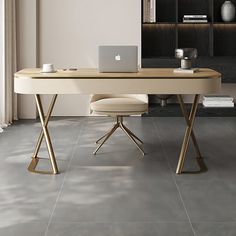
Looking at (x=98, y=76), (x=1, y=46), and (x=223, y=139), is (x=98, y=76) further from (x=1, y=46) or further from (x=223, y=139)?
(x=1, y=46)

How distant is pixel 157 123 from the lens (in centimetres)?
655

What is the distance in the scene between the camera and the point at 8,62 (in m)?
6.47

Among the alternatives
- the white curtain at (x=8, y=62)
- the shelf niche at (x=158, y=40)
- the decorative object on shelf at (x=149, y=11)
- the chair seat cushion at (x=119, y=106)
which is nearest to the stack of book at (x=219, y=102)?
the shelf niche at (x=158, y=40)

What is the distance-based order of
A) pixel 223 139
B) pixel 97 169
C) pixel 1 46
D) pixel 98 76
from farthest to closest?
1. pixel 1 46
2. pixel 223 139
3. pixel 97 169
4. pixel 98 76

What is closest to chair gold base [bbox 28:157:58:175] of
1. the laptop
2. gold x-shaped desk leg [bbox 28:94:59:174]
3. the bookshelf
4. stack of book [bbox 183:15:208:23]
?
gold x-shaped desk leg [bbox 28:94:59:174]

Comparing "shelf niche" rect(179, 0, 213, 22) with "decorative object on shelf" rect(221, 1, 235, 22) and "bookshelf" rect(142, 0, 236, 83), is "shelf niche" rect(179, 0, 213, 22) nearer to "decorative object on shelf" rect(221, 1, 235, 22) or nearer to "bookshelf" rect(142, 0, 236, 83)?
"bookshelf" rect(142, 0, 236, 83)

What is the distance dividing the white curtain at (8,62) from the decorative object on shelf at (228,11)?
9.04 ft

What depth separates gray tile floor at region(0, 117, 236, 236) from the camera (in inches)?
120

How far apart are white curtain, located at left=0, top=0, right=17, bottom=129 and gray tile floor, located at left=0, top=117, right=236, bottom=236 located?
0.62m

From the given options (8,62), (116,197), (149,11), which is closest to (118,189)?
(116,197)

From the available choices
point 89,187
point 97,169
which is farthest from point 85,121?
point 89,187

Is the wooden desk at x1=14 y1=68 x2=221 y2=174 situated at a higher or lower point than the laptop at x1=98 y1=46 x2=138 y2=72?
lower

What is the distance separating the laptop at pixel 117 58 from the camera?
4199 millimetres

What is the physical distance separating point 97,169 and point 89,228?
1.38 meters
